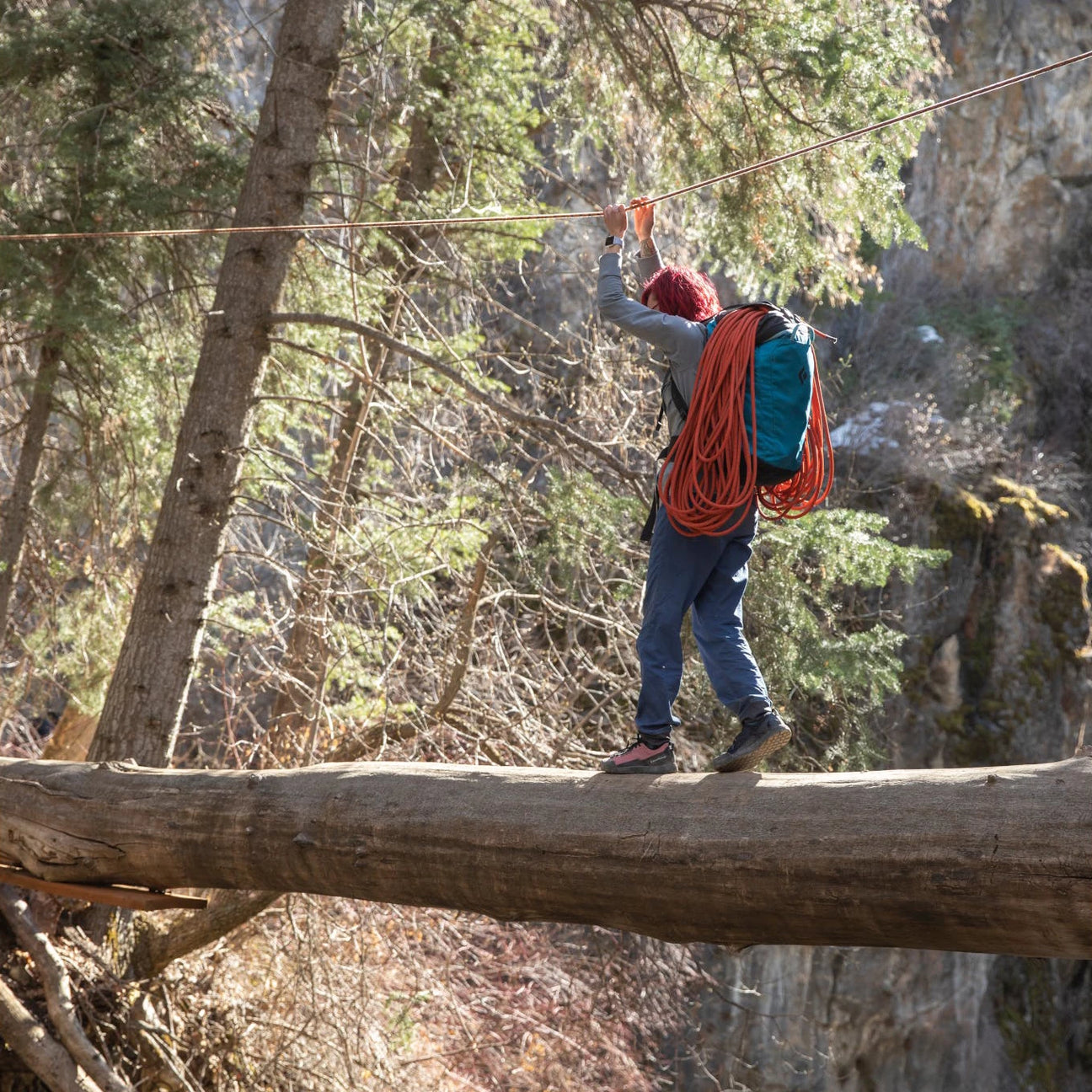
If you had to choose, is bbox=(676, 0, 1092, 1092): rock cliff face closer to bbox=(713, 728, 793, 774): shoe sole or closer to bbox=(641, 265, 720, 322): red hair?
bbox=(713, 728, 793, 774): shoe sole

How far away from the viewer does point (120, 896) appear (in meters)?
4.43

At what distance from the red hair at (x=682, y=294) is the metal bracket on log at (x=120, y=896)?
2773mm

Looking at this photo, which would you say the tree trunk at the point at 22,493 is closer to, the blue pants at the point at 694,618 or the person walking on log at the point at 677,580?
the person walking on log at the point at 677,580

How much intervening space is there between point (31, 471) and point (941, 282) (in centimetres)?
1534

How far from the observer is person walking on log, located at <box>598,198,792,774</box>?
3.64 m

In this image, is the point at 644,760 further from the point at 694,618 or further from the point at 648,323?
the point at 648,323

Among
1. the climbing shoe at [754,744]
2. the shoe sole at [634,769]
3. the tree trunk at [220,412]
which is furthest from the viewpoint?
the tree trunk at [220,412]

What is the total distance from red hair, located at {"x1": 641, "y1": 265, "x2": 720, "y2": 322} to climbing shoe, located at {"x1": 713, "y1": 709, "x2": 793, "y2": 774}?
1326 millimetres

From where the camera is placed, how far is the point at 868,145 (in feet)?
19.8

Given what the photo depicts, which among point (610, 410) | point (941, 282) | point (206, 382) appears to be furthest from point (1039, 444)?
point (206, 382)

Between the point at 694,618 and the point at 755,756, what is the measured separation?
0.61 m

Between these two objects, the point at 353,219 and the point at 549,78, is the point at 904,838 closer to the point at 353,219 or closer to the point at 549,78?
the point at 353,219

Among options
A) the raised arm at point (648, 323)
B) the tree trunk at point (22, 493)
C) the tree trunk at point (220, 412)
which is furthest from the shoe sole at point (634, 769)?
the tree trunk at point (22, 493)

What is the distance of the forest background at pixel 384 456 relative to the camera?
6020 millimetres
